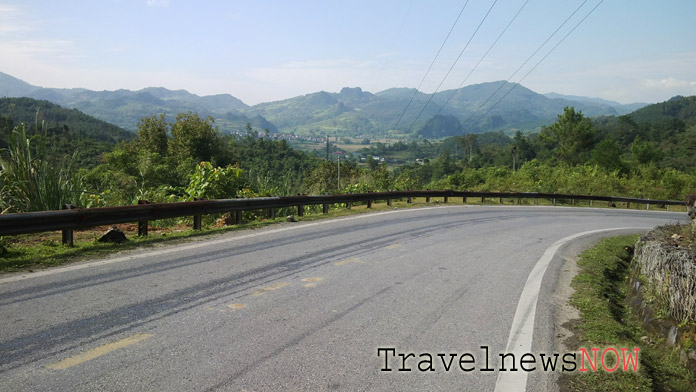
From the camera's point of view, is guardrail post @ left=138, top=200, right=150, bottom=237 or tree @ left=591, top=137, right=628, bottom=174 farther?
tree @ left=591, top=137, right=628, bottom=174

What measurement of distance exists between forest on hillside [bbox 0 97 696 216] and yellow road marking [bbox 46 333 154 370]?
660 cm

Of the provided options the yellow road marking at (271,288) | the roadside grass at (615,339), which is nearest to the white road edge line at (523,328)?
the roadside grass at (615,339)

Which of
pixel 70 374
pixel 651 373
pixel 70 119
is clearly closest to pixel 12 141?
pixel 70 374

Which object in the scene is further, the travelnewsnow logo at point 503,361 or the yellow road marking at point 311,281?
the yellow road marking at point 311,281

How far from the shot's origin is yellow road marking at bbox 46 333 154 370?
3.66 meters

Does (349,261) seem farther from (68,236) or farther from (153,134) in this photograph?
(153,134)

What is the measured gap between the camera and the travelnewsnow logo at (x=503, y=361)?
4.11 m

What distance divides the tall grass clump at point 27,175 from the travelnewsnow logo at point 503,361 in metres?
8.37

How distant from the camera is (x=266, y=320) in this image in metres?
4.89

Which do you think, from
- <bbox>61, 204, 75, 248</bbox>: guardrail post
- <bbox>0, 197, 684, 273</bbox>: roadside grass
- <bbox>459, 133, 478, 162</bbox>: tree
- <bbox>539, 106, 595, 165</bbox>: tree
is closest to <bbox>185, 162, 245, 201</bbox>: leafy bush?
<bbox>0, 197, 684, 273</bbox>: roadside grass

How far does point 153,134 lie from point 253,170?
88.6ft

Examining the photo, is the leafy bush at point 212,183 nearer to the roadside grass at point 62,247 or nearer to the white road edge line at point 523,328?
the roadside grass at point 62,247

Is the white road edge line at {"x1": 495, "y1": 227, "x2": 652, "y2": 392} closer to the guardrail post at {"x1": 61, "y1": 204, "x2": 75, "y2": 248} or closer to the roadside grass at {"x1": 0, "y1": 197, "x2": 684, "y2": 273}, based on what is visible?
the roadside grass at {"x1": 0, "y1": 197, "x2": 684, "y2": 273}

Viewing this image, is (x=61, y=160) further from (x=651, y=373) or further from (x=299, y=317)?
(x=651, y=373)
